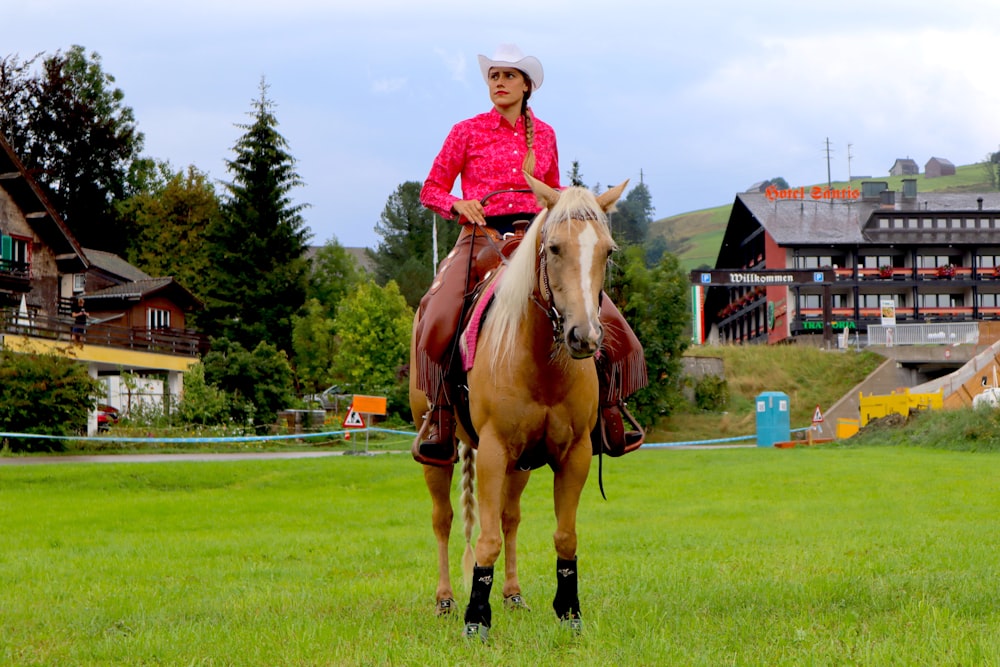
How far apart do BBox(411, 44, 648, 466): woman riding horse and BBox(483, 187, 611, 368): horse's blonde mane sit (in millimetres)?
699

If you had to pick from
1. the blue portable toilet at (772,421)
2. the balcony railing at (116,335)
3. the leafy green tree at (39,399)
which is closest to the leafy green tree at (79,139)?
the balcony railing at (116,335)

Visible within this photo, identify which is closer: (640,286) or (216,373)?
(216,373)

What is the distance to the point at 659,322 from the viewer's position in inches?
2159

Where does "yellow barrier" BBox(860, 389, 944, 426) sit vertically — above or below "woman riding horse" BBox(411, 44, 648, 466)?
below

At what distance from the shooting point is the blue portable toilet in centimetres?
4500

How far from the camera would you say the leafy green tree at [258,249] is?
68.1 metres

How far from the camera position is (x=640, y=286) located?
56250 millimetres

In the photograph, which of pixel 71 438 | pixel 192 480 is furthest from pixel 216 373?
pixel 192 480

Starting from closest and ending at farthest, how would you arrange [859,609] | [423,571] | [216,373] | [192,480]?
[859,609], [423,571], [192,480], [216,373]

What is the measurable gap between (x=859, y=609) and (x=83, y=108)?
2912 inches

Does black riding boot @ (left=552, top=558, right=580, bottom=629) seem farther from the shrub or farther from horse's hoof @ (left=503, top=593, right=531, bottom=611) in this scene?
the shrub

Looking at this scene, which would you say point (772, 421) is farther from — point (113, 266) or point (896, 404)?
point (113, 266)

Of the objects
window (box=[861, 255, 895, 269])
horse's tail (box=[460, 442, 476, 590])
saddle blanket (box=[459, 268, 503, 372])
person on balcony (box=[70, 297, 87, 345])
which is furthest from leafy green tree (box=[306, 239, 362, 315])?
saddle blanket (box=[459, 268, 503, 372])

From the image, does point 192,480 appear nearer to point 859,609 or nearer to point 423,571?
point 423,571
